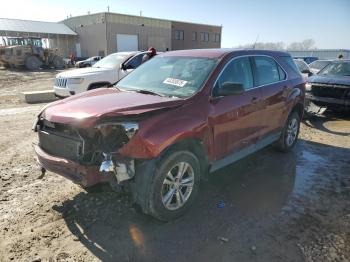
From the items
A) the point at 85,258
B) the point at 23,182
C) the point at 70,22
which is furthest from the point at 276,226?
the point at 70,22

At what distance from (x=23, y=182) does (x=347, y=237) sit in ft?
14.3

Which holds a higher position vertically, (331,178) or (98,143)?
(98,143)

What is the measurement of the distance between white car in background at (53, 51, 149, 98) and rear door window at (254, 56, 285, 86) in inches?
220

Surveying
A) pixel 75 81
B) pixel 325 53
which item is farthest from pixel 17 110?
pixel 325 53

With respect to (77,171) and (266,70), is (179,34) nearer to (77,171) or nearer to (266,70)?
(266,70)

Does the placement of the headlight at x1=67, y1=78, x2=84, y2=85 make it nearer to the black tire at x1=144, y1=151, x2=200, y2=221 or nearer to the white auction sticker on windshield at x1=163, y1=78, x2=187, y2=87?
the white auction sticker on windshield at x1=163, y1=78, x2=187, y2=87

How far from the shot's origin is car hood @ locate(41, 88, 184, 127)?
130 inches

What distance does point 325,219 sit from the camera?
3.88 m

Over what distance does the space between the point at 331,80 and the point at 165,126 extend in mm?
7973

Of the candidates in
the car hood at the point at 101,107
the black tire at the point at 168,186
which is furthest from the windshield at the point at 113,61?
the black tire at the point at 168,186

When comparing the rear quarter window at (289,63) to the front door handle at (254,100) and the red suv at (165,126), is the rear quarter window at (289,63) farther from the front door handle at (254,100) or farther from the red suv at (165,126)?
the front door handle at (254,100)

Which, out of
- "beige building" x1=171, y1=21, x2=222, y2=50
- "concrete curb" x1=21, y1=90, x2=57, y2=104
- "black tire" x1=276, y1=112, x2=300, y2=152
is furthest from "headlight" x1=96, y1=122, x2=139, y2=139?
"beige building" x1=171, y1=21, x2=222, y2=50

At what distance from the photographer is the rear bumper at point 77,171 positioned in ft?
10.7

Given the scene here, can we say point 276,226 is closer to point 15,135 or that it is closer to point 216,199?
point 216,199
